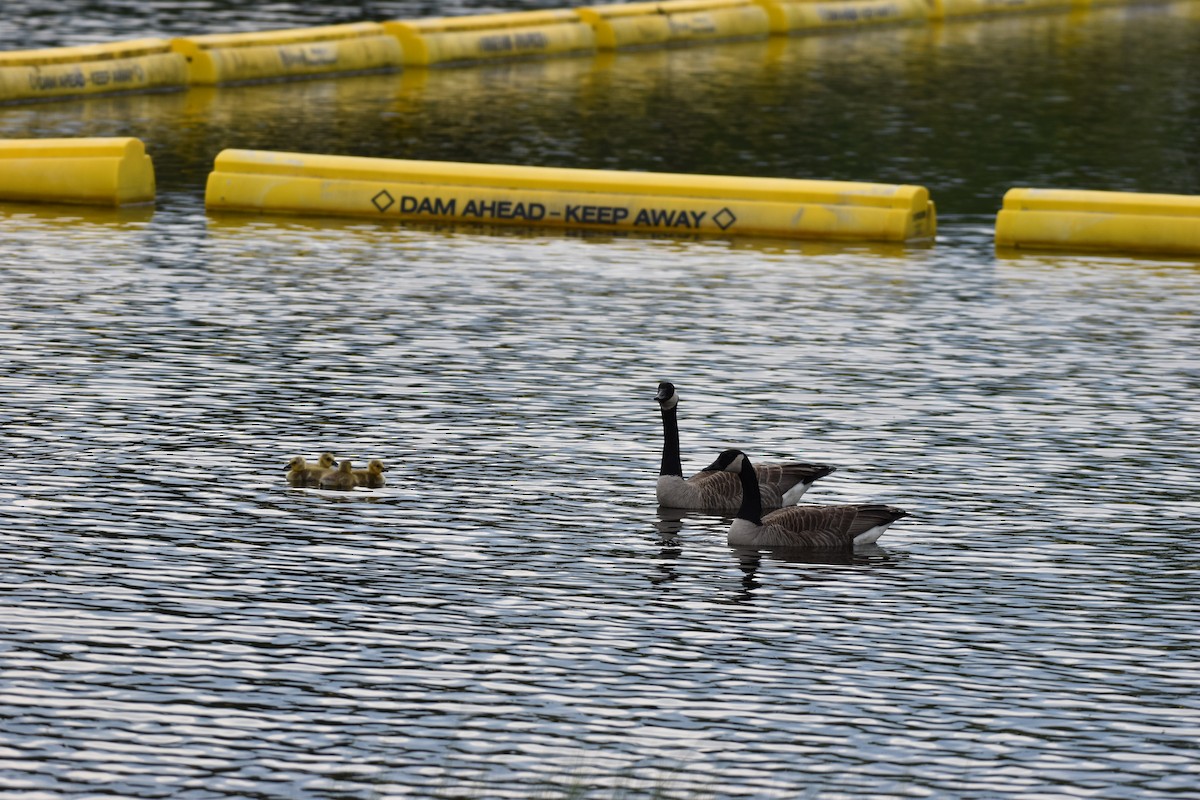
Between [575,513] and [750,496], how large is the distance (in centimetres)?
172

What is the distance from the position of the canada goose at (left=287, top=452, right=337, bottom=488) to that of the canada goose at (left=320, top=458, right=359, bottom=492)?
0.24ft

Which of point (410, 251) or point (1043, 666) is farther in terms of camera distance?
point (410, 251)

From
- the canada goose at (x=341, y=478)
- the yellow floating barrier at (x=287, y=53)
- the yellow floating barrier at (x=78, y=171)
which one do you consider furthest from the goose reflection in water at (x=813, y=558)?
the yellow floating barrier at (x=287, y=53)

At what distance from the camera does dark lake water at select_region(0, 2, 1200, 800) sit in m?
14.0

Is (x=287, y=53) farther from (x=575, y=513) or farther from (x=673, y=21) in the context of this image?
(x=575, y=513)

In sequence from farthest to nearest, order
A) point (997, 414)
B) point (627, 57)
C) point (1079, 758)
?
1. point (627, 57)
2. point (997, 414)
3. point (1079, 758)

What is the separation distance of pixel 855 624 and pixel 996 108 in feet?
115

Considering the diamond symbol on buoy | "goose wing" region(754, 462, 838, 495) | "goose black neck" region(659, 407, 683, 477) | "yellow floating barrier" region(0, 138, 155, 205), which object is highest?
"yellow floating barrier" region(0, 138, 155, 205)

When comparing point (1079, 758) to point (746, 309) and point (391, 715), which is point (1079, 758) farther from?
point (746, 309)

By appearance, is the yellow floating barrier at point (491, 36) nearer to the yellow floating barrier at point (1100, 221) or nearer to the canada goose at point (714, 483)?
the yellow floating barrier at point (1100, 221)

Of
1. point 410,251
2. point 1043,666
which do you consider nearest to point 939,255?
point 410,251

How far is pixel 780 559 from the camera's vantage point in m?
18.5

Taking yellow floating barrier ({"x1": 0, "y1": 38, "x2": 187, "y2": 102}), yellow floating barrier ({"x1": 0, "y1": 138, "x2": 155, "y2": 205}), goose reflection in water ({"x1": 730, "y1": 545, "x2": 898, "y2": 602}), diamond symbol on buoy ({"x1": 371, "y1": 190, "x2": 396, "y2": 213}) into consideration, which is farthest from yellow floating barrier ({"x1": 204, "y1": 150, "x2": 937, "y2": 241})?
goose reflection in water ({"x1": 730, "y1": 545, "x2": 898, "y2": 602})

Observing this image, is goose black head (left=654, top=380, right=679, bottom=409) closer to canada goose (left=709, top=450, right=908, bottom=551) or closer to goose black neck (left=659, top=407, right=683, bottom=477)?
goose black neck (left=659, top=407, right=683, bottom=477)
